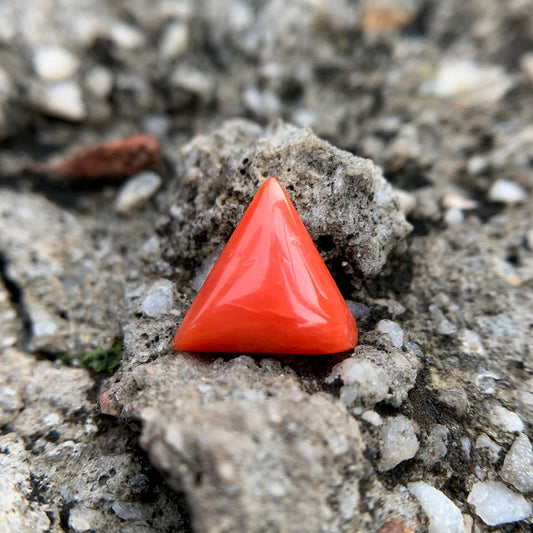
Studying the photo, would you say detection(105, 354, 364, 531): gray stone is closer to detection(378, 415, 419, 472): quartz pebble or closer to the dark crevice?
detection(378, 415, 419, 472): quartz pebble

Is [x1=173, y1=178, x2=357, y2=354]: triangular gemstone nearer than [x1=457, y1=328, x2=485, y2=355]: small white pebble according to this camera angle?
Yes

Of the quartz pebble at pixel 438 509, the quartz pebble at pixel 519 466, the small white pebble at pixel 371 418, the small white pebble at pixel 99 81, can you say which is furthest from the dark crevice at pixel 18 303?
the quartz pebble at pixel 519 466

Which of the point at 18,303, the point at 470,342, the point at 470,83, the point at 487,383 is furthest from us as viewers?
the point at 470,83

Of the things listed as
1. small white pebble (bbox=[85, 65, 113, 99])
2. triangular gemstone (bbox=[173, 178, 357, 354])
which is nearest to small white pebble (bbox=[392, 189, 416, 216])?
triangular gemstone (bbox=[173, 178, 357, 354])

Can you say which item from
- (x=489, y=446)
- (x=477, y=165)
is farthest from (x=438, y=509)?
(x=477, y=165)

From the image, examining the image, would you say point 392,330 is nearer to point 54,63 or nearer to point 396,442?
point 396,442

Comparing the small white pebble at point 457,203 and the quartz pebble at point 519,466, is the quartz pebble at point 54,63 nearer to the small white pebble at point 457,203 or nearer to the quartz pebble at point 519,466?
the small white pebble at point 457,203

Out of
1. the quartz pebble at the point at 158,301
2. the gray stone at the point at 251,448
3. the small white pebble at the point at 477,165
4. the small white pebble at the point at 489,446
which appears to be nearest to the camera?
the gray stone at the point at 251,448
